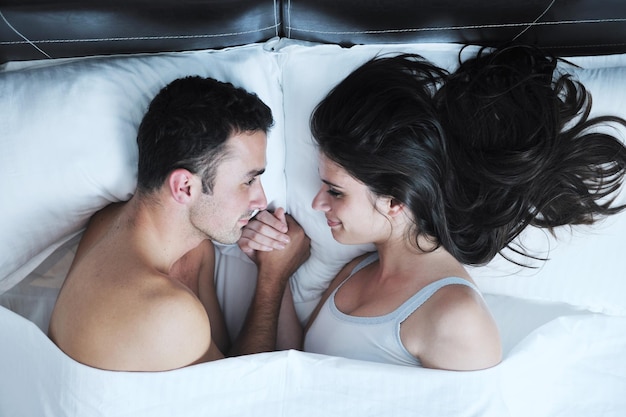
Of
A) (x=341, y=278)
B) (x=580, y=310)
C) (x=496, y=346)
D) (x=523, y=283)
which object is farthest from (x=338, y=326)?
(x=580, y=310)

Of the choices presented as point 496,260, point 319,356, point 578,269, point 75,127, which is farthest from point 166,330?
point 578,269

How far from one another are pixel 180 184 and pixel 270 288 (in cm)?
41

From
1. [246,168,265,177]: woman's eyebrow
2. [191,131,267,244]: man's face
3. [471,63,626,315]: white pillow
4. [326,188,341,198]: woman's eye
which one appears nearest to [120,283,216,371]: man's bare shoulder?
[191,131,267,244]: man's face

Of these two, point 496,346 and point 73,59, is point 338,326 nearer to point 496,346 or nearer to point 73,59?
point 496,346

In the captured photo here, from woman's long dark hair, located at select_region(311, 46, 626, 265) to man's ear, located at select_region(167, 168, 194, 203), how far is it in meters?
0.27

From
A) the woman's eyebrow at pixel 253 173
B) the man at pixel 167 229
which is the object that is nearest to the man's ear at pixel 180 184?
the man at pixel 167 229

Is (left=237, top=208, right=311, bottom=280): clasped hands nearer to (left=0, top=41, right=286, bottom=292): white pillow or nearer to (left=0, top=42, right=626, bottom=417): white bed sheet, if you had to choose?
(left=0, top=42, right=626, bottom=417): white bed sheet

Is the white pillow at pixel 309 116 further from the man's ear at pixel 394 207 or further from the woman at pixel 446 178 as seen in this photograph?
the man's ear at pixel 394 207

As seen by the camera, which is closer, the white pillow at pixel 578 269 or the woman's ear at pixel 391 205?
the woman's ear at pixel 391 205

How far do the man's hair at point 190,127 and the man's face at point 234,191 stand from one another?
2 cm

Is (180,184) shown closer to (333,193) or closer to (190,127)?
(190,127)

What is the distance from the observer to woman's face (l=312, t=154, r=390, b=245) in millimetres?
1138

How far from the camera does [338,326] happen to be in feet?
4.03

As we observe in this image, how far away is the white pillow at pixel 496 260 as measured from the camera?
116 cm
